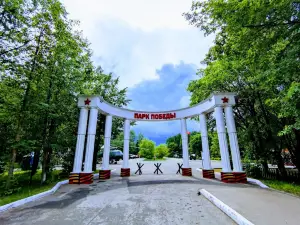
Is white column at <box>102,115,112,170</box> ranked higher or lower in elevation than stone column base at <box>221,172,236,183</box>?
higher

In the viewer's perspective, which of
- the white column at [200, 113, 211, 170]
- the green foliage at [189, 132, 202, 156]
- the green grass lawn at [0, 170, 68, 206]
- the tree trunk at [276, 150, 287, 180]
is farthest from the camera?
the green foliage at [189, 132, 202, 156]

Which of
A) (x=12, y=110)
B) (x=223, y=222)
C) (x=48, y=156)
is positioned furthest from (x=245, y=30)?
(x=48, y=156)

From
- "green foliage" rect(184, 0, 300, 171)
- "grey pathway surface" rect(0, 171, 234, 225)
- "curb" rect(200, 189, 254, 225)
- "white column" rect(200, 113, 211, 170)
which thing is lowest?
"grey pathway surface" rect(0, 171, 234, 225)

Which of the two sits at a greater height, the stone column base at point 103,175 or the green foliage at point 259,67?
the green foliage at point 259,67

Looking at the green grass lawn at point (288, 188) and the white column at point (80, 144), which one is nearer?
the green grass lawn at point (288, 188)

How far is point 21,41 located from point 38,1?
2218 mm

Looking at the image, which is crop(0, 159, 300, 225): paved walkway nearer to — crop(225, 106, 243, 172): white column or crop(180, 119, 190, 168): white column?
crop(225, 106, 243, 172): white column

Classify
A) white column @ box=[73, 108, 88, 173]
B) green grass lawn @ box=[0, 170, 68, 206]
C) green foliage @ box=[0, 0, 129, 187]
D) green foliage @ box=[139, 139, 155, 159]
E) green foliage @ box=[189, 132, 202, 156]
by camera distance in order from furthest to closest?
1. green foliage @ box=[189, 132, 202, 156]
2. green foliage @ box=[139, 139, 155, 159]
3. white column @ box=[73, 108, 88, 173]
4. green foliage @ box=[0, 0, 129, 187]
5. green grass lawn @ box=[0, 170, 68, 206]

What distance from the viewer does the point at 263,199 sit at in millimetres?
5461

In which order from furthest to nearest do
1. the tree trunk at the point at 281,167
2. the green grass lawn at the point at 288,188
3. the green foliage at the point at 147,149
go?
the green foliage at the point at 147,149 → the tree trunk at the point at 281,167 → the green grass lawn at the point at 288,188

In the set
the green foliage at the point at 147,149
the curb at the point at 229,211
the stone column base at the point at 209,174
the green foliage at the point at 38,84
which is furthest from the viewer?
the green foliage at the point at 147,149

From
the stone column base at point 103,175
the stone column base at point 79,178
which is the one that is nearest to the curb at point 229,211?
the stone column base at point 79,178

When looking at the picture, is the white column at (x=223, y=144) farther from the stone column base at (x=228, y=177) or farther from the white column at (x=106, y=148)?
the white column at (x=106, y=148)

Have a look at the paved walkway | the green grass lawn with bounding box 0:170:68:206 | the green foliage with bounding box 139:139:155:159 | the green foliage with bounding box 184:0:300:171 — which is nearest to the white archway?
the green grass lawn with bounding box 0:170:68:206
